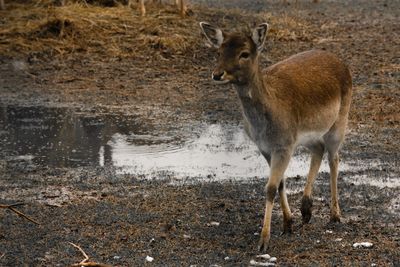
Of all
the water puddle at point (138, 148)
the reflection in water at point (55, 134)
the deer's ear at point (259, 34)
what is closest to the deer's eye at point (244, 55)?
the deer's ear at point (259, 34)

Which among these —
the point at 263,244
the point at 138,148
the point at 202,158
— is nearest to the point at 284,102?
the point at 263,244

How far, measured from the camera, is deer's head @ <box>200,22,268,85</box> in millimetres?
7695

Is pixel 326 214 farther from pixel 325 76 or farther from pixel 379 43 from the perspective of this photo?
pixel 379 43

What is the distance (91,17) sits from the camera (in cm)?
1786

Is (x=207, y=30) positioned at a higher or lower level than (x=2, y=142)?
higher

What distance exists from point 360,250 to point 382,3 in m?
16.5

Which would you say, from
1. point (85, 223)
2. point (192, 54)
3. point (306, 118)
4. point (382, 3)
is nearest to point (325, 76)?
point (306, 118)

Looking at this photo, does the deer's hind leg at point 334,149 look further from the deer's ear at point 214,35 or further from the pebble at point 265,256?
the deer's ear at point 214,35

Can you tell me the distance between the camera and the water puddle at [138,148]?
10547 millimetres

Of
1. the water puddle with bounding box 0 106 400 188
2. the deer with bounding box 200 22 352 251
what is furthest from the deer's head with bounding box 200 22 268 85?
the water puddle with bounding box 0 106 400 188

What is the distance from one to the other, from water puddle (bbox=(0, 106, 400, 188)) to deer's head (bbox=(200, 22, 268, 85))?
2.64 m

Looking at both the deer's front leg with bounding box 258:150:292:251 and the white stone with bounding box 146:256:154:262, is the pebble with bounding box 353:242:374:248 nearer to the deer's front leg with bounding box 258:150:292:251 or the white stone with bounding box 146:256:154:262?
the deer's front leg with bounding box 258:150:292:251

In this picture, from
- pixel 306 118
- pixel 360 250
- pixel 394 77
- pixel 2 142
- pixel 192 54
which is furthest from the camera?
pixel 192 54

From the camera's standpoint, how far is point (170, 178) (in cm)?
1030
